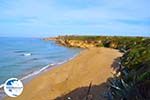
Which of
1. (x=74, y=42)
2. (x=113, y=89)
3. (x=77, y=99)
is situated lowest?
(x=74, y=42)

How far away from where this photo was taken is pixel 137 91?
229 inches

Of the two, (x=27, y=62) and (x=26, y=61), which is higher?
(x=27, y=62)

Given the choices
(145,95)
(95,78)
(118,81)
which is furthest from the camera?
(95,78)

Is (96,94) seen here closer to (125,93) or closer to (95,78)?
(95,78)

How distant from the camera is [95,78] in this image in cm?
1952

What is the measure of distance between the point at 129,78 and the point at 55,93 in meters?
10.1

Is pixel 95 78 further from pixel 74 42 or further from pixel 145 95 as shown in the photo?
pixel 74 42

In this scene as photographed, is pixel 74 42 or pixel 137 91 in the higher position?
pixel 137 91

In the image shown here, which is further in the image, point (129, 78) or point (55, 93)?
point (55, 93)

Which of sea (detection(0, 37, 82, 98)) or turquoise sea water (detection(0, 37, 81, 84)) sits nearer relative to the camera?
sea (detection(0, 37, 82, 98))

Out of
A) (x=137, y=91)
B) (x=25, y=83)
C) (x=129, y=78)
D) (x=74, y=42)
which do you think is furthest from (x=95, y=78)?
(x=74, y=42)

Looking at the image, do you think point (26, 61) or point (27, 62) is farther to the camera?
point (26, 61)

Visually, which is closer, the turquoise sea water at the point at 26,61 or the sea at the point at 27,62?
Result: the sea at the point at 27,62

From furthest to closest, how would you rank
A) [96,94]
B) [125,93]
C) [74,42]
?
[74,42]
[96,94]
[125,93]
